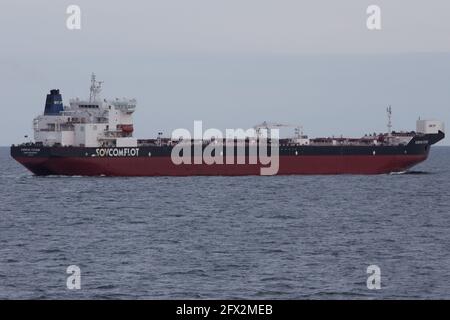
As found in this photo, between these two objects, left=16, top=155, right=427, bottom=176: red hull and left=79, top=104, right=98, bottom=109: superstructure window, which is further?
left=79, top=104, right=98, bottom=109: superstructure window

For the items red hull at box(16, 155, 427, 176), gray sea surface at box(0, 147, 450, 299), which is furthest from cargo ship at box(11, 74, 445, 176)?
gray sea surface at box(0, 147, 450, 299)

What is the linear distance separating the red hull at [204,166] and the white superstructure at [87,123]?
2038 mm

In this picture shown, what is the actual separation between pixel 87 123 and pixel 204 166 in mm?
10943

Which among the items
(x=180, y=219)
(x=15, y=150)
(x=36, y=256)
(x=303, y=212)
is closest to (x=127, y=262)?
(x=36, y=256)

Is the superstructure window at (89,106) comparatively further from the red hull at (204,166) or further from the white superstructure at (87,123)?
the red hull at (204,166)

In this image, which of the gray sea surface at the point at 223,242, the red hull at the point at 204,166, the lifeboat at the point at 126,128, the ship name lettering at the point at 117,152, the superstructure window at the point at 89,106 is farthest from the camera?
the lifeboat at the point at 126,128

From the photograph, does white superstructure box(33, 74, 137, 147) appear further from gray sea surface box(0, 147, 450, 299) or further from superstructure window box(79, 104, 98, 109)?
gray sea surface box(0, 147, 450, 299)

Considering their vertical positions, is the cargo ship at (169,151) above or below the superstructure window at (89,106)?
below

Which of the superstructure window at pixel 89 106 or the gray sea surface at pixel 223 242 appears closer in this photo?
the gray sea surface at pixel 223 242

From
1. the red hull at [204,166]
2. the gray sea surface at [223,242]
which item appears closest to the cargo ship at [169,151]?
the red hull at [204,166]

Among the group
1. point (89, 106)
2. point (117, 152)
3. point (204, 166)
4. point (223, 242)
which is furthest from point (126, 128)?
point (223, 242)

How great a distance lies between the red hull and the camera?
241 feet

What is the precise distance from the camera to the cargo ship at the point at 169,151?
73.7m

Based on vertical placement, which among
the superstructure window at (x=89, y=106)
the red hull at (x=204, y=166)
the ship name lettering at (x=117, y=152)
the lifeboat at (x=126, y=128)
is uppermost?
the superstructure window at (x=89, y=106)
